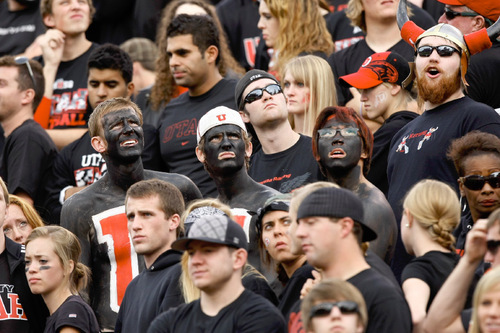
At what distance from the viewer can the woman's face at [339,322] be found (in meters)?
5.23

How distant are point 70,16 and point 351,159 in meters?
5.41

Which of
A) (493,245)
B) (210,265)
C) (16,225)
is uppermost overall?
(493,245)

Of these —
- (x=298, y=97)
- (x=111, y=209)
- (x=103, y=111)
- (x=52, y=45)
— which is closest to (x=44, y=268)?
(x=111, y=209)

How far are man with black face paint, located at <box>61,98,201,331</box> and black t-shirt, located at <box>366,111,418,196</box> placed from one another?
1394mm

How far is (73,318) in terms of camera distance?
718 cm

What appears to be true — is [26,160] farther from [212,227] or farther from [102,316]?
[212,227]

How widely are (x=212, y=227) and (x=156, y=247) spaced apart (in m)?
1.29

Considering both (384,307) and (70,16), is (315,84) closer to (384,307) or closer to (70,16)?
(384,307)

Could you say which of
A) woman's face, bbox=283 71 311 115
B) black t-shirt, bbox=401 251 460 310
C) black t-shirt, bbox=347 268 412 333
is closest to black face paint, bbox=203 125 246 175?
woman's face, bbox=283 71 311 115

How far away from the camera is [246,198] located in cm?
761

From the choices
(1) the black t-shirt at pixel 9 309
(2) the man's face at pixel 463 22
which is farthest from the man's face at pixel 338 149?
(1) the black t-shirt at pixel 9 309

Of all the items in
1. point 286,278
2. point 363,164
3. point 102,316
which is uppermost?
point 363,164

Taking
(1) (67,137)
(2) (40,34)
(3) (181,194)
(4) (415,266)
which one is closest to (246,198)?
(3) (181,194)

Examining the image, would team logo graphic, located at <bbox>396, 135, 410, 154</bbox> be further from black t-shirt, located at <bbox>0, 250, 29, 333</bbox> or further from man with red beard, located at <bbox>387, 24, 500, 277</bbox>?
black t-shirt, located at <bbox>0, 250, 29, 333</bbox>
